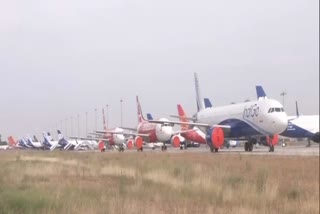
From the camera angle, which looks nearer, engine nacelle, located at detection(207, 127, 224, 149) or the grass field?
the grass field

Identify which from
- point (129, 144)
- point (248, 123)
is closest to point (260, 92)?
point (248, 123)

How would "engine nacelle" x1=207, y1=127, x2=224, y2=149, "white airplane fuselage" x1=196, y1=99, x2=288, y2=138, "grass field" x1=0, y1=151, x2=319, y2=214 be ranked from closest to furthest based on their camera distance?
"grass field" x1=0, y1=151, x2=319, y2=214
"white airplane fuselage" x1=196, y1=99, x2=288, y2=138
"engine nacelle" x1=207, y1=127, x2=224, y2=149

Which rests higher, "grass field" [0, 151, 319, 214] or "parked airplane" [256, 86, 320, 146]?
"parked airplane" [256, 86, 320, 146]

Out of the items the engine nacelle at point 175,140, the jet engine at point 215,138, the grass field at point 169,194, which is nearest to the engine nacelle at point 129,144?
the engine nacelle at point 175,140

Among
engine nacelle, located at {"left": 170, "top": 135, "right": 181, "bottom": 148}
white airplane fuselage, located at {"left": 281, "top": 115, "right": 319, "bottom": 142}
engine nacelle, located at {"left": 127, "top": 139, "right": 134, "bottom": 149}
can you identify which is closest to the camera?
white airplane fuselage, located at {"left": 281, "top": 115, "right": 319, "bottom": 142}

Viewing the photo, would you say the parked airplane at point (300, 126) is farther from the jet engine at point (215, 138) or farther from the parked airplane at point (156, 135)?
the parked airplane at point (156, 135)

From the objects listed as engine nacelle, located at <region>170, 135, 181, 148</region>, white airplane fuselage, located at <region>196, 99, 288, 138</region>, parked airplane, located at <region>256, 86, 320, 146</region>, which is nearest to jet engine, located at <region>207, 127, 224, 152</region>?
white airplane fuselage, located at <region>196, 99, 288, 138</region>

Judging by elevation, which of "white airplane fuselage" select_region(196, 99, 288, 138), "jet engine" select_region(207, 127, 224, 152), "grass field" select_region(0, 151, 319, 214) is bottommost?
"grass field" select_region(0, 151, 319, 214)

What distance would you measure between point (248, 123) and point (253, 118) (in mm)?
1389

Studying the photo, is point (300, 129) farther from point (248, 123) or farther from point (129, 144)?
point (129, 144)

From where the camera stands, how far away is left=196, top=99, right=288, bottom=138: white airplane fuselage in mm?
47862

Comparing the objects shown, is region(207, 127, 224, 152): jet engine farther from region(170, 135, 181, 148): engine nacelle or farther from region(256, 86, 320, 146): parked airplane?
region(170, 135, 181, 148): engine nacelle

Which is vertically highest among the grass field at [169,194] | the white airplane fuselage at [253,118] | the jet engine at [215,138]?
the white airplane fuselage at [253,118]

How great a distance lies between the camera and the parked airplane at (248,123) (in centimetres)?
4803
